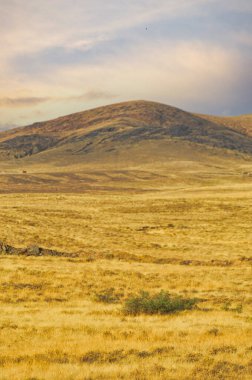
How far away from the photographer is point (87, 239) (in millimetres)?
50312

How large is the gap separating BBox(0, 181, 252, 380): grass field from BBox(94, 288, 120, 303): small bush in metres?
0.24

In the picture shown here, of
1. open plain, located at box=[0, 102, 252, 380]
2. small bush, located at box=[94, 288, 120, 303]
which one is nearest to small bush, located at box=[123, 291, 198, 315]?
open plain, located at box=[0, 102, 252, 380]

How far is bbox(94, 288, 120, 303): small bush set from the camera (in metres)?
25.2

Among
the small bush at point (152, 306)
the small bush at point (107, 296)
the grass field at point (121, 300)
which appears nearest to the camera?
the grass field at point (121, 300)

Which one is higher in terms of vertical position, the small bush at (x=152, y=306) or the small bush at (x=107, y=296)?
the small bush at (x=152, y=306)

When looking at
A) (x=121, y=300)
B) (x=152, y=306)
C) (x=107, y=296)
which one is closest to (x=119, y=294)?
(x=107, y=296)

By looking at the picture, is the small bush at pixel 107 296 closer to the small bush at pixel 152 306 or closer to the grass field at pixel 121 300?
the grass field at pixel 121 300

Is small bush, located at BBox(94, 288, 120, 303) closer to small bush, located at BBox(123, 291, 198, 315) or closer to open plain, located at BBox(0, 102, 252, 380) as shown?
open plain, located at BBox(0, 102, 252, 380)

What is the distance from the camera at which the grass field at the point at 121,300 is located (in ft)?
47.4

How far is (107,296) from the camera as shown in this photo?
85.1ft

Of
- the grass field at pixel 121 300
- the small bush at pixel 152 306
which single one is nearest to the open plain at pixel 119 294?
the grass field at pixel 121 300

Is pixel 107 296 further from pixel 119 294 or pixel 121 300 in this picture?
pixel 119 294

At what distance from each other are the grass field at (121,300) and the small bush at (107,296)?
0.78 feet

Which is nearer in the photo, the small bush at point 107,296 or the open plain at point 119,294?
the open plain at point 119,294
